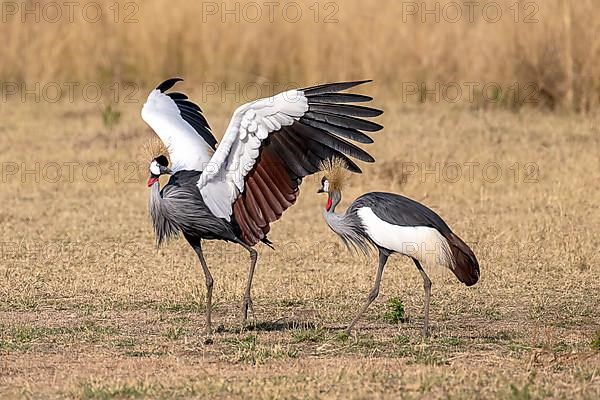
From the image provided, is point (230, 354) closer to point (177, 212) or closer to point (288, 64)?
point (177, 212)

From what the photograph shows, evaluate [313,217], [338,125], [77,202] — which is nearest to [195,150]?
[338,125]

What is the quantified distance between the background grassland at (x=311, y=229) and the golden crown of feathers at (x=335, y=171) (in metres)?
0.73

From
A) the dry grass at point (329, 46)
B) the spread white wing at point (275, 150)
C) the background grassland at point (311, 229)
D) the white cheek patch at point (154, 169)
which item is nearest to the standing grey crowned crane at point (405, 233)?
the spread white wing at point (275, 150)

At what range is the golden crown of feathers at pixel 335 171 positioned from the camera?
6.09 m

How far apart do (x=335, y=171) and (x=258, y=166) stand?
15.1 inches

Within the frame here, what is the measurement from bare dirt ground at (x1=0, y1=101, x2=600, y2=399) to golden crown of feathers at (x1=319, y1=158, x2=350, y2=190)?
0.72 meters

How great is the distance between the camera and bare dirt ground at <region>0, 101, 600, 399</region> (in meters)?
5.20

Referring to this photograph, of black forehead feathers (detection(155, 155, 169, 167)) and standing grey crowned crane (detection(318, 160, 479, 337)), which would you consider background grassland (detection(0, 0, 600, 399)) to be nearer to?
standing grey crowned crane (detection(318, 160, 479, 337))

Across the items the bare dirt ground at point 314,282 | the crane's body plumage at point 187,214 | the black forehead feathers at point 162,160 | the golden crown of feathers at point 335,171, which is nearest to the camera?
the bare dirt ground at point 314,282

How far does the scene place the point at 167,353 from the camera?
565 cm

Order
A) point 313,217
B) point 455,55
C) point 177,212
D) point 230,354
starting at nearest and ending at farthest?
point 230,354, point 177,212, point 313,217, point 455,55

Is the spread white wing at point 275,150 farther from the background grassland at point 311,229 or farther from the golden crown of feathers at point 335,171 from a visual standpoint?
the background grassland at point 311,229

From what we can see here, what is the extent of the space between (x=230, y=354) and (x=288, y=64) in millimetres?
8092

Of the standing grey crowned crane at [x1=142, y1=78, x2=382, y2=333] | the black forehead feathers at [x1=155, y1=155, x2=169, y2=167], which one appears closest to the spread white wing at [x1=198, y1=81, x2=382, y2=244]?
the standing grey crowned crane at [x1=142, y1=78, x2=382, y2=333]
